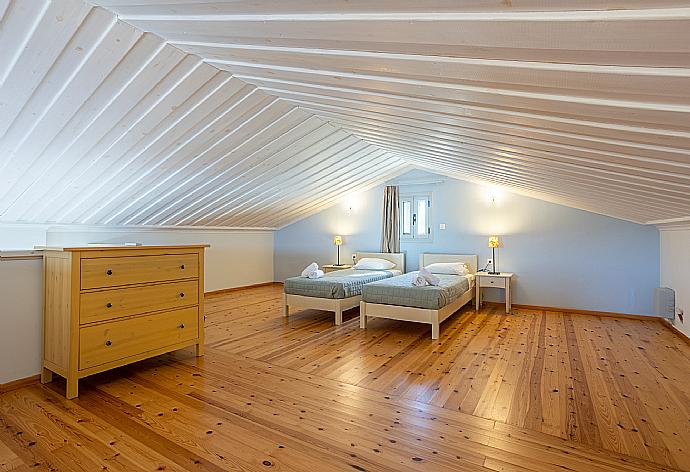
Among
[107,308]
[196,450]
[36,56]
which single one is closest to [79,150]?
[36,56]

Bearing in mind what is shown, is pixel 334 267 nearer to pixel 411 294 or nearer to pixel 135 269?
pixel 411 294

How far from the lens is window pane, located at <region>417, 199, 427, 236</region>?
720 cm

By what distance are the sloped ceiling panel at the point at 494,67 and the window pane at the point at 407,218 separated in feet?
13.4

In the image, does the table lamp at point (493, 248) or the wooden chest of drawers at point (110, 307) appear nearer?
the wooden chest of drawers at point (110, 307)

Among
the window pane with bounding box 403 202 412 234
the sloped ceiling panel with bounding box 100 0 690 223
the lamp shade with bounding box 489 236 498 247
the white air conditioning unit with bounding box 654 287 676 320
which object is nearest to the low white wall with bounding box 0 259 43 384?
the sloped ceiling panel with bounding box 100 0 690 223

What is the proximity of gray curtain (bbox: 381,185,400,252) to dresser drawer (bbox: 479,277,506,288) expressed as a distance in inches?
72.3

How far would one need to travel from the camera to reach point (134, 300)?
3.12 meters

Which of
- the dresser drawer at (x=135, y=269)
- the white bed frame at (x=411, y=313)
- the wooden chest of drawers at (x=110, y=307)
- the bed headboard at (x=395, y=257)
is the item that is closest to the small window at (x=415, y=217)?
the bed headboard at (x=395, y=257)

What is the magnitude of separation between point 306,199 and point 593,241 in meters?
4.78

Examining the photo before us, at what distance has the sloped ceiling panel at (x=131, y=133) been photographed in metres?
2.46

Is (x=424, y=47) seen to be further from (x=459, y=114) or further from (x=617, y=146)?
(x=617, y=146)

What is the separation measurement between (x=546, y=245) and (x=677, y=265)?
5.64 ft

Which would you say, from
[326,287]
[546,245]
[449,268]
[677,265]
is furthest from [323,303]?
[677,265]

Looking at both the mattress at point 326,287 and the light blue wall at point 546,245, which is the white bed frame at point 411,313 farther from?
the light blue wall at point 546,245
